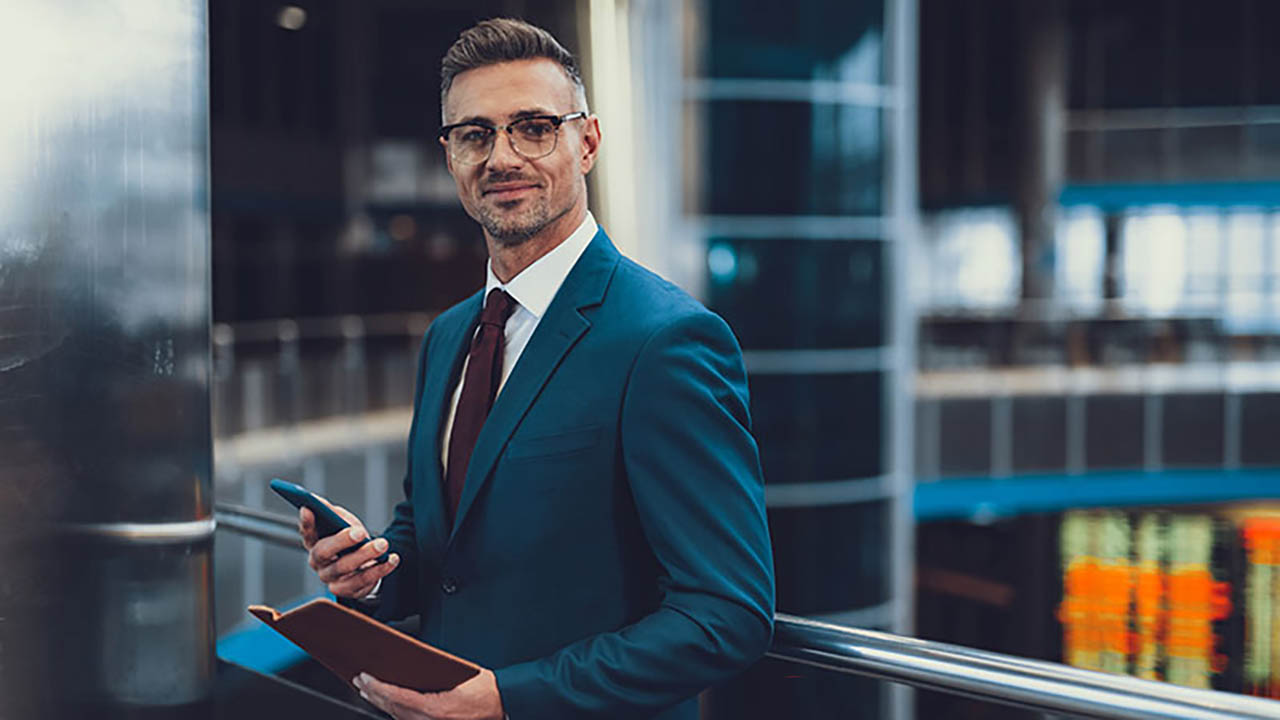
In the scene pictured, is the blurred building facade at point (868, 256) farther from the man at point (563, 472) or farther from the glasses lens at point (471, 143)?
the glasses lens at point (471, 143)

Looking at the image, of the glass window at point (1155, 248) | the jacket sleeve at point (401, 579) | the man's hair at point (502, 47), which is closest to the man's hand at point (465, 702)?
the jacket sleeve at point (401, 579)

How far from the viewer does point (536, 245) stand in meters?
1.93

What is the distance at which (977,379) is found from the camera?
17984mm

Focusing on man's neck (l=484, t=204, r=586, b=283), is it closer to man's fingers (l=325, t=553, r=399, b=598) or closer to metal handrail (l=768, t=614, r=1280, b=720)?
man's fingers (l=325, t=553, r=399, b=598)

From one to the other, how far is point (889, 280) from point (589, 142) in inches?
366

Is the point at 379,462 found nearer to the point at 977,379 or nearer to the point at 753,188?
the point at 753,188

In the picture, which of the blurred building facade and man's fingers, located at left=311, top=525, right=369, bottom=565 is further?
the blurred building facade

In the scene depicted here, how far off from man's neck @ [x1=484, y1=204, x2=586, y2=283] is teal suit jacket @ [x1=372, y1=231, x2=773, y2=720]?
6 cm

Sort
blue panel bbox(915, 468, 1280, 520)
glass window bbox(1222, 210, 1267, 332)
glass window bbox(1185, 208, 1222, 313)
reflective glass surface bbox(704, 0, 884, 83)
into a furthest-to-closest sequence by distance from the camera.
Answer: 1. glass window bbox(1222, 210, 1267, 332)
2. glass window bbox(1185, 208, 1222, 313)
3. blue panel bbox(915, 468, 1280, 520)
4. reflective glass surface bbox(704, 0, 884, 83)

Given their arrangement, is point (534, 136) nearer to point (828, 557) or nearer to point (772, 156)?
point (772, 156)

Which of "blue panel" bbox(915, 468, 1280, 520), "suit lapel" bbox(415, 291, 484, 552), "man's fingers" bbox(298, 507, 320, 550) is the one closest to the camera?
"man's fingers" bbox(298, 507, 320, 550)

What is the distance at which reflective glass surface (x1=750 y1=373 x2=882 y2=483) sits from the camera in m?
10.6

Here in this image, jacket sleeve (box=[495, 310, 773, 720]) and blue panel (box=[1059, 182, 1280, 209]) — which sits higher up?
blue panel (box=[1059, 182, 1280, 209])

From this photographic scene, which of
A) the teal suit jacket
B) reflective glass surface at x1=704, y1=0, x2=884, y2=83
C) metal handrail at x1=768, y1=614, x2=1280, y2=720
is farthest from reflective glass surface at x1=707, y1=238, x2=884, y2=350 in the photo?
the teal suit jacket
